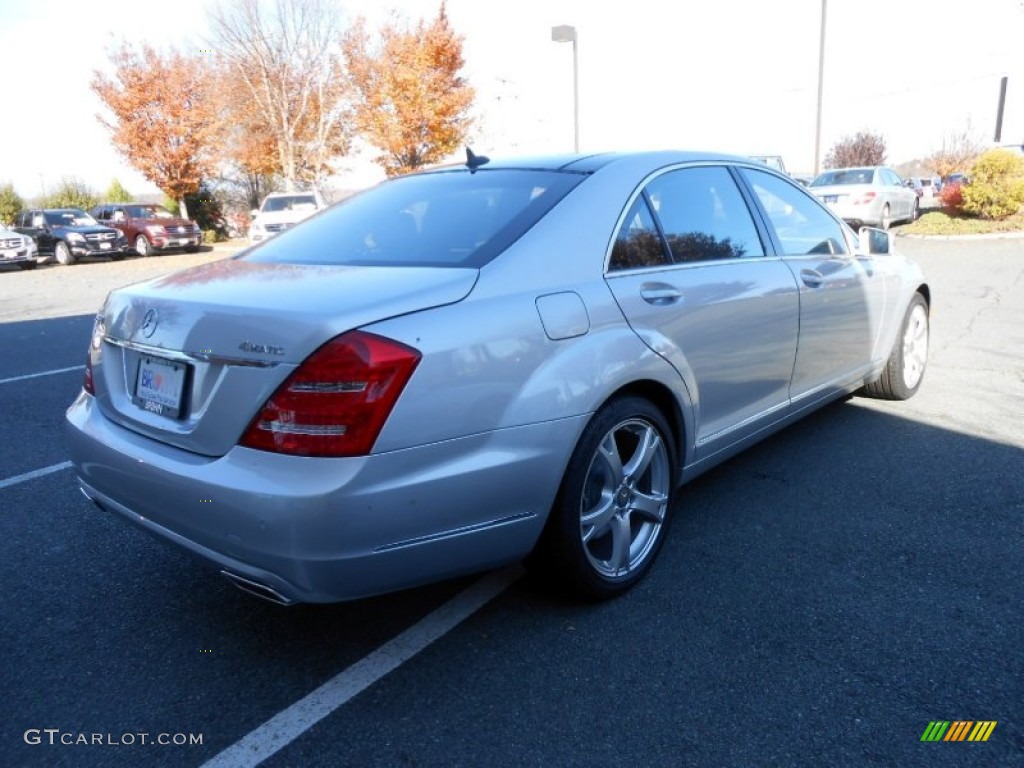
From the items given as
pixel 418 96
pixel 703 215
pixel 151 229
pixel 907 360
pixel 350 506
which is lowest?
pixel 151 229

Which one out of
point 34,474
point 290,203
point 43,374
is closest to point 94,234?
point 290,203

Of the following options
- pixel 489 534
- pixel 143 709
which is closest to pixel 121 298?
pixel 143 709

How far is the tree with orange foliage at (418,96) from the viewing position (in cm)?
2564

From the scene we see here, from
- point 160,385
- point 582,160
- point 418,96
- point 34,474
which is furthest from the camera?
point 418,96

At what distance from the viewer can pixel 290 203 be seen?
20.7 m

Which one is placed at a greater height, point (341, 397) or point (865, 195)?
point (341, 397)

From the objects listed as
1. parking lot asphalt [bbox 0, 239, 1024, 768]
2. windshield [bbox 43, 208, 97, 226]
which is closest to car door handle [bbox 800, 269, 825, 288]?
parking lot asphalt [bbox 0, 239, 1024, 768]

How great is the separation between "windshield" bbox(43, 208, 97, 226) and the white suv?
7029mm

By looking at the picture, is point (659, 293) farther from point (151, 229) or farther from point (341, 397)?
point (151, 229)

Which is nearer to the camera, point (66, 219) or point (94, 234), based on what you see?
point (94, 234)

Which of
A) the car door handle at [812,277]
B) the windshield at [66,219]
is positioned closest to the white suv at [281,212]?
the windshield at [66,219]

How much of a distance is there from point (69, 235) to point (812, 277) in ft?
78.1

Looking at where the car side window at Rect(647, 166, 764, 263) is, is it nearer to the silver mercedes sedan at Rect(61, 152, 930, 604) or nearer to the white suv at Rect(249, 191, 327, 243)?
the silver mercedes sedan at Rect(61, 152, 930, 604)

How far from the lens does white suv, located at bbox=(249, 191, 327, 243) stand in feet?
64.0
